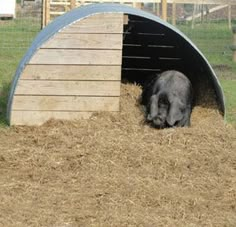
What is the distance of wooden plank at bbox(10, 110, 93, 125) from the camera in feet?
27.6

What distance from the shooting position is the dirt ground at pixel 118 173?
5.57 meters

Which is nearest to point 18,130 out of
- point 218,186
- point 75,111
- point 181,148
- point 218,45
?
point 75,111

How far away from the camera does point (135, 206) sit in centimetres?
573

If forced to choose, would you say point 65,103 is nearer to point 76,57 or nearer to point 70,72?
point 70,72

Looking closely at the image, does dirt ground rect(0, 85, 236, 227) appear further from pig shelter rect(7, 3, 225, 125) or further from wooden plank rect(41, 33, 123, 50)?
wooden plank rect(41, 33, 123, 50)

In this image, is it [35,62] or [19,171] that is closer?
[19,171]

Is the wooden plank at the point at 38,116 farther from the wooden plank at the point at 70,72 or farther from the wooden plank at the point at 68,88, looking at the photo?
the wooden plank at the point at 70,72

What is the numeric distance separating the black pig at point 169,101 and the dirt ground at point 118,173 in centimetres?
18

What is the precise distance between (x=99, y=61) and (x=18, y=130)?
51.9 inches

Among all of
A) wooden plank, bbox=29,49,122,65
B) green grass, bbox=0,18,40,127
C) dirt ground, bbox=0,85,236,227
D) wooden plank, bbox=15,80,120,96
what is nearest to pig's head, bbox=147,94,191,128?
dirt ground, bbox=0,85,236,227

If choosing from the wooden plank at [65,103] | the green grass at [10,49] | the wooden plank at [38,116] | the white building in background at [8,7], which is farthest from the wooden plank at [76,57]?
the white building in background at [8,7]

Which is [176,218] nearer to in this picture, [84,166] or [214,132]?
[84,166]

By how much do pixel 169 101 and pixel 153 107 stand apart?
237mm

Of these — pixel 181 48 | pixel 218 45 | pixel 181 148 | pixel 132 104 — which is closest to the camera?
pixel 181 148
